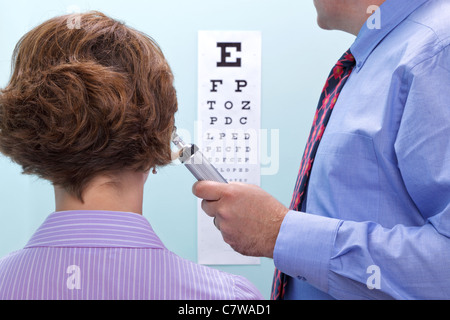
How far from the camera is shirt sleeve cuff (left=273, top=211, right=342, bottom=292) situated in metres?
0.76

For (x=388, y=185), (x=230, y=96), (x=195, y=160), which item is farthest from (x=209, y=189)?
(x=230, y=96)

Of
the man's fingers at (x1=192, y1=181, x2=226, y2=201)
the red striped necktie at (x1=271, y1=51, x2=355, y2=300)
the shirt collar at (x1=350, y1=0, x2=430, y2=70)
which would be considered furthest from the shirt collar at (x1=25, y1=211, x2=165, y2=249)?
the shirt collar at (x1=350, y1=0, x2=430, y2=70)

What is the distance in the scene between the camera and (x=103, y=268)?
0.63 meters

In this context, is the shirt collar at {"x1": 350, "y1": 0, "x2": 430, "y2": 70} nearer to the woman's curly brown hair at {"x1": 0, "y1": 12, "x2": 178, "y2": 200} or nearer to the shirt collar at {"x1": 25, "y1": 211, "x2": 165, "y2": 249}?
the woman's curly brown hair at {"x1": 0, "y1": 12, "x2": 178, "y2": 200}

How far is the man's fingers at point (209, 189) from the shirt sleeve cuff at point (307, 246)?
0.12m

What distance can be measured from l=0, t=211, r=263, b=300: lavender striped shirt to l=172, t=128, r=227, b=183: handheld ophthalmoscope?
17 cm

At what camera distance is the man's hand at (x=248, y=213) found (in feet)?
2.65

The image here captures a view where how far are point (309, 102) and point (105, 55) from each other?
111 cm

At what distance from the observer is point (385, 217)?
0.80 meters

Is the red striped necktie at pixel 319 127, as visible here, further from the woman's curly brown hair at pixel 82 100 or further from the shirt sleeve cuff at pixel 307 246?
the woman's curly brown hair at pixel 82 100

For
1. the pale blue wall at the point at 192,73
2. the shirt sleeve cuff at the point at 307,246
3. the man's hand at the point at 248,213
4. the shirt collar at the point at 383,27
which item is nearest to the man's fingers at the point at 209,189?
the man's hand at the point at 248,213

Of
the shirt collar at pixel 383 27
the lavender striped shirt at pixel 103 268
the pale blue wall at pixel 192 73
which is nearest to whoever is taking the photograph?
the lavender striped shirt at pixel 103 268

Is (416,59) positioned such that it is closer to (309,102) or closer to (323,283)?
(323,283)

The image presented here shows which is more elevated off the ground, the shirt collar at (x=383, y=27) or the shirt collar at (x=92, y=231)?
the shirt collar at (x=383, y=27)
